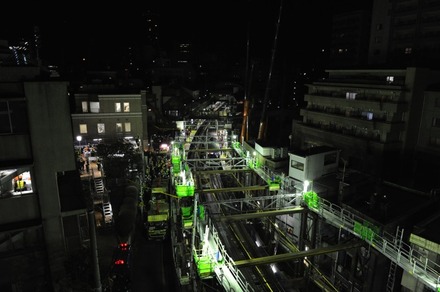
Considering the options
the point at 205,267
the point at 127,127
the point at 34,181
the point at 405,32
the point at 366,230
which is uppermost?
the point at 405,32

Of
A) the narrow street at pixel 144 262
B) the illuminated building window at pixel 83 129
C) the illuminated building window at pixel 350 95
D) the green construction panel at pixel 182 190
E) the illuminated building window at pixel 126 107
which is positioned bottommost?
the narrow street at pixel 144 262

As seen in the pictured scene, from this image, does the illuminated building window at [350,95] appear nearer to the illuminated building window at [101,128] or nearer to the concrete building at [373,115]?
the concrete building at [373,115]

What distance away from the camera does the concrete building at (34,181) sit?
13.3 meters

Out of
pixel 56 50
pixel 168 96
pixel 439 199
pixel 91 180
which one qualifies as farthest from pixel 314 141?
pixel 56 50

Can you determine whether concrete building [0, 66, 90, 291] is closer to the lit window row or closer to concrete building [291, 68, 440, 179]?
the lit window row

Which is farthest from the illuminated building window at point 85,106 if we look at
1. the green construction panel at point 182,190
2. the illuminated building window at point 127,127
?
the green construction panel at point 182,190

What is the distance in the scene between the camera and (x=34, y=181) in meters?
13.9

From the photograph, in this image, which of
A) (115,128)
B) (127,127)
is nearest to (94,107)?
(115,128)

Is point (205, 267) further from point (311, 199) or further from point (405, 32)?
point (405, 32)

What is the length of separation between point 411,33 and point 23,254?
47.2 m

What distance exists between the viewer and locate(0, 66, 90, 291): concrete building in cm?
1327

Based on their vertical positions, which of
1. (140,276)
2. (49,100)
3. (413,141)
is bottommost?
(140,276)

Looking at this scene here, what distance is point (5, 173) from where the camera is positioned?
1431 cm

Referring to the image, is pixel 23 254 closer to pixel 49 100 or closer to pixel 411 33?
pixel 49 100
